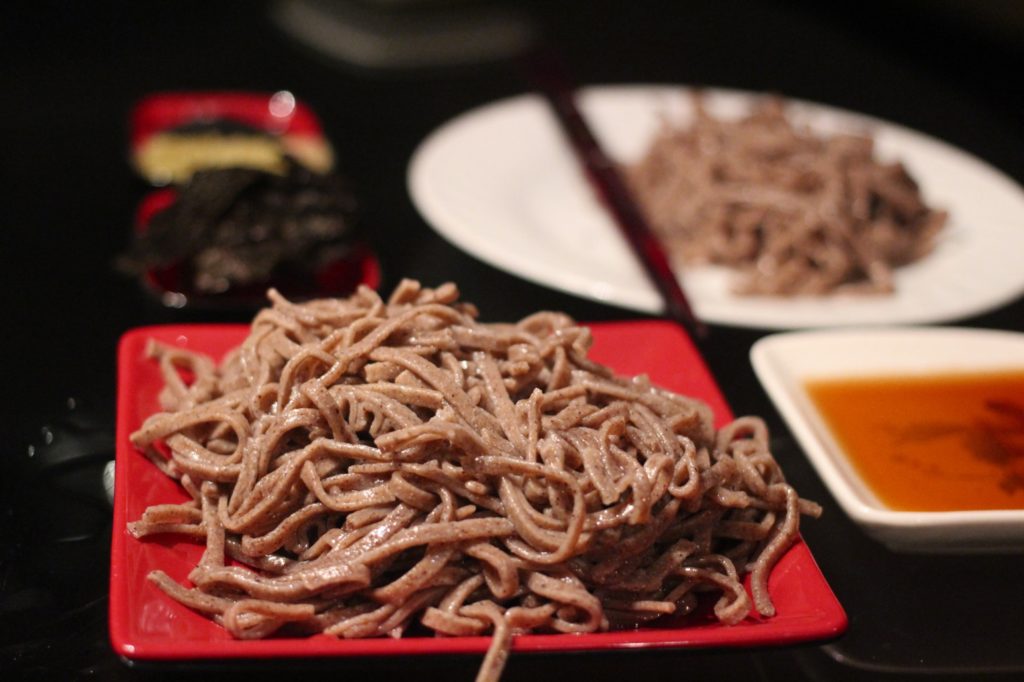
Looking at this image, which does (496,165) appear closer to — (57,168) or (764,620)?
(57,168)

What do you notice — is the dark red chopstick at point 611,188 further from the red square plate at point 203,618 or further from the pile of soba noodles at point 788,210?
the red square plate at point 203,618

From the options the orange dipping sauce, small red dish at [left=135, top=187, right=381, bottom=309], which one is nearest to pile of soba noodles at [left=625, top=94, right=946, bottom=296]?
the orange dipping sauce

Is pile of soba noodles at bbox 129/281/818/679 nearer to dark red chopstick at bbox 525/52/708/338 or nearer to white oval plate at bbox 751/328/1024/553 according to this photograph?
white oval plate at bbox 751/328/1024/553

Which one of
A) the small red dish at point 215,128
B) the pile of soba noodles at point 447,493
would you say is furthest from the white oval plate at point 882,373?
the small red dish at point 215,128

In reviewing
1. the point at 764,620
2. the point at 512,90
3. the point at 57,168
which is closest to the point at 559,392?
the point at 764,620

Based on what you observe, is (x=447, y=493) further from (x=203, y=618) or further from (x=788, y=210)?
(x=788, y=210)

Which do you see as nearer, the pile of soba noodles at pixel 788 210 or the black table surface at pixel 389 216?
the black table surface at pixel 389 216
